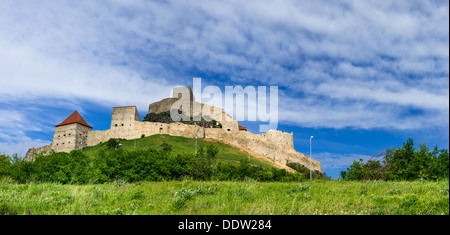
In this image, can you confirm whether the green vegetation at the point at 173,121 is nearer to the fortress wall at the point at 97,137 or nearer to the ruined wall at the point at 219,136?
the ruined wall at the point at 219,136


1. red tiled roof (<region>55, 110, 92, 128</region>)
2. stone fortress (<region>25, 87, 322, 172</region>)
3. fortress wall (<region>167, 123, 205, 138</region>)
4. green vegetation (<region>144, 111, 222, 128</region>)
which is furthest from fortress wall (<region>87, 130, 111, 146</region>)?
fortress wall (<region>167, 123, 205, 138</region>)

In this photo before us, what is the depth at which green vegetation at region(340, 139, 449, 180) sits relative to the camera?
98.4 feet

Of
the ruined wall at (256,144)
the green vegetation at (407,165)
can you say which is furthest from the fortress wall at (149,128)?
the green vegetation at (407,165)

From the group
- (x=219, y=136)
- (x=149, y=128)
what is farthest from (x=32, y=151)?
(x=219, y=136)

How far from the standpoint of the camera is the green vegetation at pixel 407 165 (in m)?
30.0

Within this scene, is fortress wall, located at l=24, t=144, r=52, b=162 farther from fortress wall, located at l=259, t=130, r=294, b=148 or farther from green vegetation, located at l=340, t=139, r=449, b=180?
green vegetation, located at l=340, t=139, r=449, b=180

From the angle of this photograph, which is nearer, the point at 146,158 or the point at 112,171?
the point at 112,171

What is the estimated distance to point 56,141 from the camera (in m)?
92.8

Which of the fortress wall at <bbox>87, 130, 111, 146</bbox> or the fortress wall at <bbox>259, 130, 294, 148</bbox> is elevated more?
the fortress wall at <bbox>259, 130, 294, 148</bbox>

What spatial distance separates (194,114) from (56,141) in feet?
143

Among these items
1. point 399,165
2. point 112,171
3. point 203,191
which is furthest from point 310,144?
point 203,191

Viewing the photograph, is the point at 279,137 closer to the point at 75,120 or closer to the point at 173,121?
the point at 173,121

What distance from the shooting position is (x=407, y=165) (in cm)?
3600
